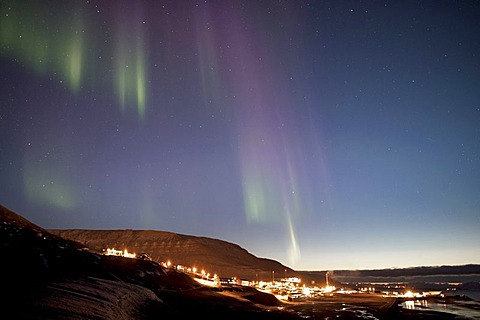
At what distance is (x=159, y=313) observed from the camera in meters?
26.5

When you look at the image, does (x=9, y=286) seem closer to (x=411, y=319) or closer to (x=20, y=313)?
(x=20, y=313)

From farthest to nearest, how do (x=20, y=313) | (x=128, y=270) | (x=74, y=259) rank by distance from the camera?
(x=128, y=270), (x=74, y=259), (x=20, y=313)

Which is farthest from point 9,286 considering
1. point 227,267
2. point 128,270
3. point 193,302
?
point 227,267

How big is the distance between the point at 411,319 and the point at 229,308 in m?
29.1

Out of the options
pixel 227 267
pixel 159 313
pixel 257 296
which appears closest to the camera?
pixel 159 313

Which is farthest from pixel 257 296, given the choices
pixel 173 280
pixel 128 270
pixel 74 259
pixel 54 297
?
pixel 54 297

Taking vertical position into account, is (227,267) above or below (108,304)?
below

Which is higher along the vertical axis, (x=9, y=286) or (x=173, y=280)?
(x=9, y=286)

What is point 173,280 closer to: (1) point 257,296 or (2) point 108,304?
(1) point 257,296

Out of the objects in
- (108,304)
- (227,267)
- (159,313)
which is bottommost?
(227,267)

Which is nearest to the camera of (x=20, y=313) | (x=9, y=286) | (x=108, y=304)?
(x=20, y=313)

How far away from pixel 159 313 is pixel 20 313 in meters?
14.1

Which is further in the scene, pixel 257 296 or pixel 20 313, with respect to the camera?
pixel 257 296

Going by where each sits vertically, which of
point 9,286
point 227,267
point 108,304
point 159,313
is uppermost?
point 9,286
